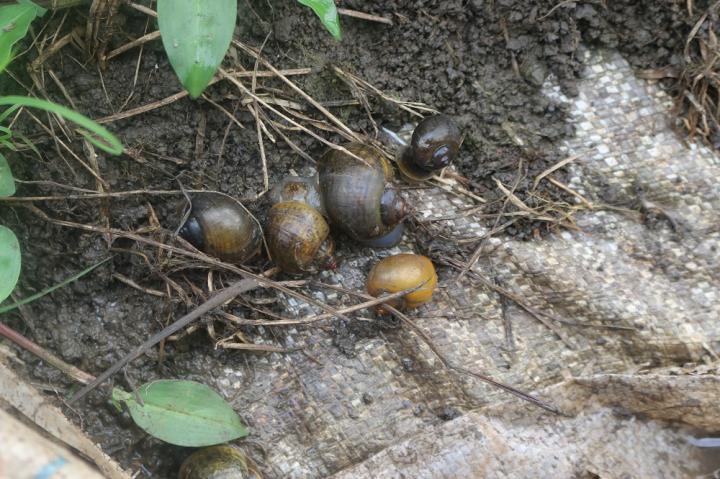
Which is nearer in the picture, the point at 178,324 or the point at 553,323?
the point at 178,324

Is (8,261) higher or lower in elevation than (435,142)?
lower

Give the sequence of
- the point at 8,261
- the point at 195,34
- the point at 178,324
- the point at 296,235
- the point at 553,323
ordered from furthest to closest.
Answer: the point at 553,323, the point at 296,235, the point at 178,324, the point at 8,261, the point at 195,34

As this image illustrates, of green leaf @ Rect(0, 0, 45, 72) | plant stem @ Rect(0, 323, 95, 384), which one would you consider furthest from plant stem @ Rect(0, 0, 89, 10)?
plant stem @ Rect(0, 323, 95, 384)

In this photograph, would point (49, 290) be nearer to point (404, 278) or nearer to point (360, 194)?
point (360, 194)

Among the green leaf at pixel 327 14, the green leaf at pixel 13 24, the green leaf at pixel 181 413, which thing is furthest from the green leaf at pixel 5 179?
the green leaf at pixel 327 14

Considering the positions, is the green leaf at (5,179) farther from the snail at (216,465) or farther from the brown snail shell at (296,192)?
the snail at (216,465)

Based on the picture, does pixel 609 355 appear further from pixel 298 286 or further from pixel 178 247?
pixel 178 247

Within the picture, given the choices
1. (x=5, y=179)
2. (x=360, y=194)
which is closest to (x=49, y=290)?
(x=5, y=179)

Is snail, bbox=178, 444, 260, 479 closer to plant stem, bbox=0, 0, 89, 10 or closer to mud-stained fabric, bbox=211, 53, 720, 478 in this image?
mud-stained fabric, bbox=211, 53, 720, 478
